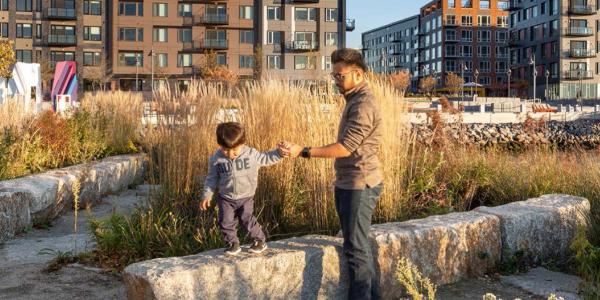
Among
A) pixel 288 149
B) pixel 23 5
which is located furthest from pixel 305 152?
pixel 23 5

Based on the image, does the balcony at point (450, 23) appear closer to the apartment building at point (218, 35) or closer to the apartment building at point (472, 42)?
the apartment building at point (472, 42)

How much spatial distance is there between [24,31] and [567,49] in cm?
5784

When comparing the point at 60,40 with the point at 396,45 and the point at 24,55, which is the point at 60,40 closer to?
the point at 24,55

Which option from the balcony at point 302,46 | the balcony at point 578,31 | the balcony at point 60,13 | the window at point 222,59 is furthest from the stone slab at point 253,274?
the balcony at point 578,31

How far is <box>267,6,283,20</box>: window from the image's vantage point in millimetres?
61188

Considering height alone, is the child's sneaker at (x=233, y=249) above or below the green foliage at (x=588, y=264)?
above

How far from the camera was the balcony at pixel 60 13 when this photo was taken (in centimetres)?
6094

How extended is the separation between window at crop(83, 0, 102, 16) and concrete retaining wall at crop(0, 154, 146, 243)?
55.8m

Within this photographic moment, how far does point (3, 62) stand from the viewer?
22953mm

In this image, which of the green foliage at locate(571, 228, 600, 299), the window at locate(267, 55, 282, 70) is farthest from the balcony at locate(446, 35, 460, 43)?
the green foliage at locate(571, 228, 600, 299)

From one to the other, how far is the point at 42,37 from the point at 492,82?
64.8 m

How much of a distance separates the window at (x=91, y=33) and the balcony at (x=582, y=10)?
51.7m

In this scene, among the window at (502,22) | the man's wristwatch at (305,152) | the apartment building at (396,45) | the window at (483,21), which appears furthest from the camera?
the apartment building at (396,45)

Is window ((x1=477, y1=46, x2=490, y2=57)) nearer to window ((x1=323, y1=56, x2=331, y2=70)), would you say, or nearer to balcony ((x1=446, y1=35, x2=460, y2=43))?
balcony ((x1=446, y1=35, x2=460, y2=43))
